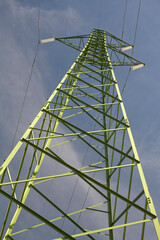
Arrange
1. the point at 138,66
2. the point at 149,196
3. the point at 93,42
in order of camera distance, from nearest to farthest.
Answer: the point at 149,196
the point at 138,66
the point at 93,42

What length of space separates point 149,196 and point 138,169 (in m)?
0.83

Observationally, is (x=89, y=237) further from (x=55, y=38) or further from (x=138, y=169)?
(x=55, y=38)

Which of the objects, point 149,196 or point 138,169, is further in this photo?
point 138,169

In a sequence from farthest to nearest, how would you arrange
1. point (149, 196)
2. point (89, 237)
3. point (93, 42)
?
1. point (93, 42)
2. point (89, 237)
3. point (149, 196)

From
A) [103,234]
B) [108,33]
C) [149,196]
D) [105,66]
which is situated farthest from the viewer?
[108,33]

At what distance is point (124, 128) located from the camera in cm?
778

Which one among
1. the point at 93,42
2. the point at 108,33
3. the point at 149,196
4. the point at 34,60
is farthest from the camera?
the point at 108,33

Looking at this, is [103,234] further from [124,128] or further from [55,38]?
[55,38]

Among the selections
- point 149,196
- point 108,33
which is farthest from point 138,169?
point 108,33

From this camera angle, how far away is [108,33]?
17.5 m

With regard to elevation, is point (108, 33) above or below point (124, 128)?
above

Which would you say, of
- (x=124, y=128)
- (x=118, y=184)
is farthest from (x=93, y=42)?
(x=118, y=184)

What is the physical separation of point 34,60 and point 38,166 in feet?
15.8

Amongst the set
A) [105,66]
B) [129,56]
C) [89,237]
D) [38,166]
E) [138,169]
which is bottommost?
[89,237]
